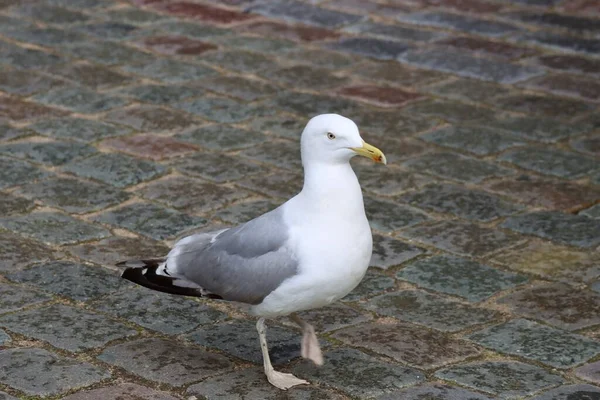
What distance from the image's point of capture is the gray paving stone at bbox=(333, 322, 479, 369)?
15.1 feet

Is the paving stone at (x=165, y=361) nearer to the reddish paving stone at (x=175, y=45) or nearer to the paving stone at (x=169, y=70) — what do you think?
the paving stone at (x=169, y=70)

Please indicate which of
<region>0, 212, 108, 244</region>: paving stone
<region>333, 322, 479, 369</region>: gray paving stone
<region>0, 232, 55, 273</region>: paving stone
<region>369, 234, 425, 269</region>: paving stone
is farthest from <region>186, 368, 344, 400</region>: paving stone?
<region>0, 212, 108, 244</region>: paving stone

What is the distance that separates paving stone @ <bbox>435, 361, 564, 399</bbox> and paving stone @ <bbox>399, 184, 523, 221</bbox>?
61.8 inches

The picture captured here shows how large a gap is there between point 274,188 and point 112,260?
119cm

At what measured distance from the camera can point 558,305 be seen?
5.05 meters

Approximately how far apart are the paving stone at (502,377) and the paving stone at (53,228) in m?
2.00

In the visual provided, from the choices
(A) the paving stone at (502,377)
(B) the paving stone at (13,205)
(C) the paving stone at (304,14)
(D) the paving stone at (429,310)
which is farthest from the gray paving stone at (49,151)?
(C) the paving stone at (304,14)

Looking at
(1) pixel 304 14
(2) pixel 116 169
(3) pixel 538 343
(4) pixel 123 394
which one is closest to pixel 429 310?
(3) pixel 538 343

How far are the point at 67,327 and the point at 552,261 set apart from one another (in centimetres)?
224

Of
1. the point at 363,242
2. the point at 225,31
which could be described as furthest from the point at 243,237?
the point at 225,31

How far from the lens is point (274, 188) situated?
629 centimetres

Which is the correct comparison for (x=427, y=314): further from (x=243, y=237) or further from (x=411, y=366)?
(x=243, y=237)

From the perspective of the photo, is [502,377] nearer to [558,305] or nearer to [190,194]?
[558,305]

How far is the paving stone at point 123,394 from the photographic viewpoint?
4191 millimetres
